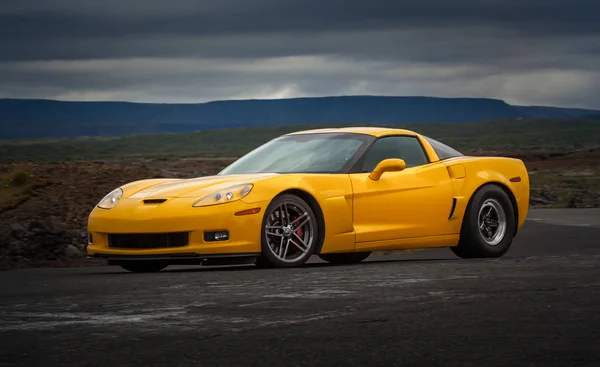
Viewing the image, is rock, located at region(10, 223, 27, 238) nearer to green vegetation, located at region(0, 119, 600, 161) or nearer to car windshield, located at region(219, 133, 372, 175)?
car windshield, located at region(219, 133, 372, 175)

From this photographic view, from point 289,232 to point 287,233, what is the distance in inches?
0.9

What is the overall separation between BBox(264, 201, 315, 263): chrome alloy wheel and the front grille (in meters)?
0.79

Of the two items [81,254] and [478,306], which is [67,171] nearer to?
[81,254]

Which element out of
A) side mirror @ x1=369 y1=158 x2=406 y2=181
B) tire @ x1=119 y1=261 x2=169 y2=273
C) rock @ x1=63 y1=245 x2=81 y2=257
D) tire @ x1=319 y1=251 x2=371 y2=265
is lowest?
rock @ x1=63 y1=245 x2=81 y2=257

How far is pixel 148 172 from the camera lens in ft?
75.3

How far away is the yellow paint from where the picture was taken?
11.2 metres

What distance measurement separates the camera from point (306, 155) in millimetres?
12516

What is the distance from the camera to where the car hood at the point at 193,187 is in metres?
11.4

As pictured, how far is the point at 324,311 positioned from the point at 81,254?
7953mm

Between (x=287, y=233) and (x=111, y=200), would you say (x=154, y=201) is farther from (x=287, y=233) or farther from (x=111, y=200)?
(x=287, y=233)

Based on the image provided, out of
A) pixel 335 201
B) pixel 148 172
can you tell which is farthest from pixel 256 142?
pixel 335 201

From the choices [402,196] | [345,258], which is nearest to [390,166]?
[402,196]

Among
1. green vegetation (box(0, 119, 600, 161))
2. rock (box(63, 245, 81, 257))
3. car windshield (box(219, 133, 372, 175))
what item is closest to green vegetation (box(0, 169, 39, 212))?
rock (box(63, 245, 81, 257))

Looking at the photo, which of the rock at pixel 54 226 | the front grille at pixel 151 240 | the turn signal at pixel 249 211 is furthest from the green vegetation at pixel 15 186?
the turn signal at pixel 249 211
